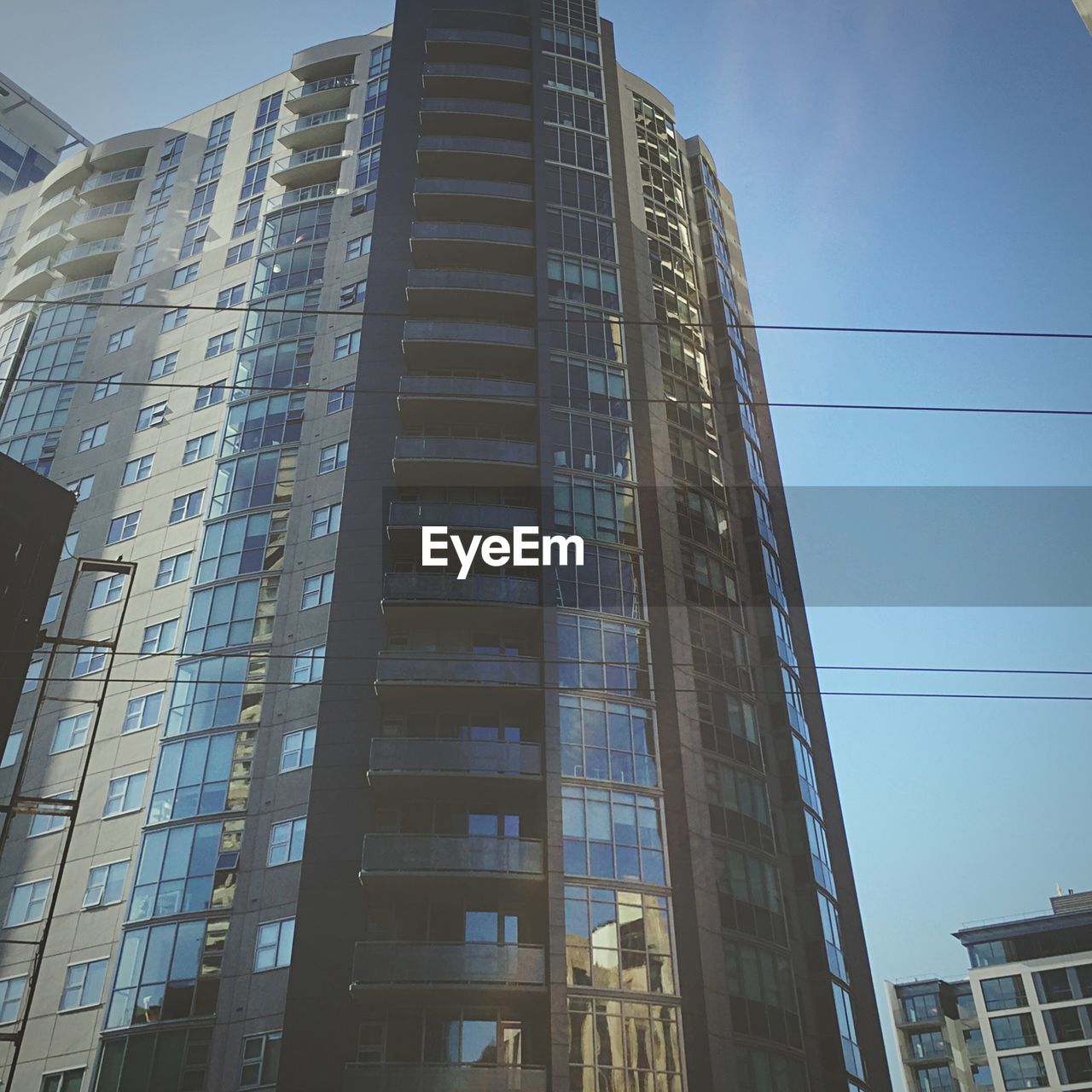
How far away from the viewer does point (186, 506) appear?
157 ft

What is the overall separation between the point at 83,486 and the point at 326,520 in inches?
583

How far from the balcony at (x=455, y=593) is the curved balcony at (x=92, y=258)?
3385 cm

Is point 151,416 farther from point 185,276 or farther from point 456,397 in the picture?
point 456,397

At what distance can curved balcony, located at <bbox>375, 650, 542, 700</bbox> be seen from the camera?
124 ft

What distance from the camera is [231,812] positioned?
1475 inches

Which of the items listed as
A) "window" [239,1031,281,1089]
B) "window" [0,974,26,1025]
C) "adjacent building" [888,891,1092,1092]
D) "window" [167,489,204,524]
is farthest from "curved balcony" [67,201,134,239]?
"adjacent building" [888,891,1092,1092]

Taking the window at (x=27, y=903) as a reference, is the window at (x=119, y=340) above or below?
above

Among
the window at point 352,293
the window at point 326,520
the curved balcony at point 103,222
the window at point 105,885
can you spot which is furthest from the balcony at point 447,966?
the curved balcony at point 103,222

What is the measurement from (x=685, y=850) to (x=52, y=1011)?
65.8ft

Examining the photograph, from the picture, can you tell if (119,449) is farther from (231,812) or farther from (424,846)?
(424,846)

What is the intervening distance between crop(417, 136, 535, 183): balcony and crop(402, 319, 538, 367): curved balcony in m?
10.5

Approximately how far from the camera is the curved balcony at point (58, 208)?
67.8 meters

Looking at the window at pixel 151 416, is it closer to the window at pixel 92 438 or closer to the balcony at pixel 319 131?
the window at pixel 92 438

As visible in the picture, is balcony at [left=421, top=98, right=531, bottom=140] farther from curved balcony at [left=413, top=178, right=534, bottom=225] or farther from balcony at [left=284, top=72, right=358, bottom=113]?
balcony at [left=284, top=72, right=358, bottom=113]
